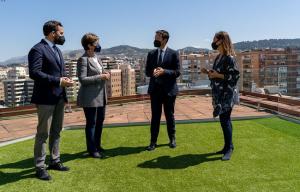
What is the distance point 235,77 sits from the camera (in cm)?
424

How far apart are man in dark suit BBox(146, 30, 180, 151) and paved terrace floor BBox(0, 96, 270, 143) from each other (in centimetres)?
178

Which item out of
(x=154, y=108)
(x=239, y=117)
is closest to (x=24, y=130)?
(x=154, y=108)

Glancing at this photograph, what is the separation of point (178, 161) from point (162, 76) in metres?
1.08

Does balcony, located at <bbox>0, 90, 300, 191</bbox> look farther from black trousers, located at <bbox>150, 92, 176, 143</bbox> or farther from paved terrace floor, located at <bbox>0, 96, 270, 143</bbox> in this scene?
black trousers, located at <bbox>150, 92, 176, 143</bbox>

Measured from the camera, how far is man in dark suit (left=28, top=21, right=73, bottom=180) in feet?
11.5

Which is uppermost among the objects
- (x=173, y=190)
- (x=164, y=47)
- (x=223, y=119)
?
(x=164, y=47)

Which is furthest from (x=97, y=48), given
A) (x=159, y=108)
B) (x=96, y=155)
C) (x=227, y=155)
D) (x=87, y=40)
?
(x=227, y=155)

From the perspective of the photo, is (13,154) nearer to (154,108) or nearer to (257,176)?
(154,108)

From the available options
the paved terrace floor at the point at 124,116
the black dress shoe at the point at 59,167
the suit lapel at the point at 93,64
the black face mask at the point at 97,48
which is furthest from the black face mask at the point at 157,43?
the paved terrace floor at the point at 124,116

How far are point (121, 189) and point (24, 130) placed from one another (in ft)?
12.3

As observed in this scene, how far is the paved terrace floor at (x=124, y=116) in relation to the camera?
6614 millimetres

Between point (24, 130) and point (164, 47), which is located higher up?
point (164, 47)

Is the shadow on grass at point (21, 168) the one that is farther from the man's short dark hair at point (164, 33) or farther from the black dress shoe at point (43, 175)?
the man's short dark hair at point (164, 33)

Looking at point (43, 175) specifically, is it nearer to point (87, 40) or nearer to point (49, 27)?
point (49, 27)
